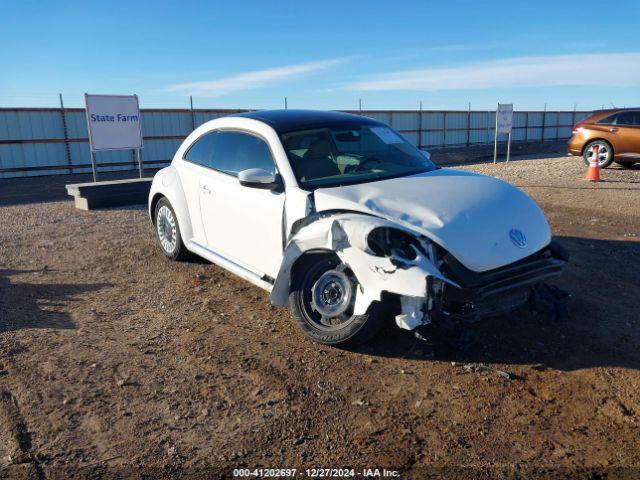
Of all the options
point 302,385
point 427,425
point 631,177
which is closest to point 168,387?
point 302,385

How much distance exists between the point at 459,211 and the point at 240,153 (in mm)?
2236

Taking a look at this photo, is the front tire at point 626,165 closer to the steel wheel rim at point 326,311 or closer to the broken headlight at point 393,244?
the broken headlight at point 393,244

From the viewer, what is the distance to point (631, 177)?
13.4m

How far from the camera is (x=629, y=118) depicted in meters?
14.3

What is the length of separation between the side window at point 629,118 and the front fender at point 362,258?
13.2 m

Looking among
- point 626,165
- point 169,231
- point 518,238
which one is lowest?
point 626,165

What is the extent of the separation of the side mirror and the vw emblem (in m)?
1.83

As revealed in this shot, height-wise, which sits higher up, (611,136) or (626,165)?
(611,136)

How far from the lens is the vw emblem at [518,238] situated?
12.7ft

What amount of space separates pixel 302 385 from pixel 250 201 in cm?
176

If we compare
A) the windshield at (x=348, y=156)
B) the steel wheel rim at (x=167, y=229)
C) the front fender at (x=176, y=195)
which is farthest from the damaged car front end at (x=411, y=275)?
the steel wheel rim at (x=167, y=229)

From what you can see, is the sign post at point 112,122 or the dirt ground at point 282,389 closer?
the dirt ground at point 282,389

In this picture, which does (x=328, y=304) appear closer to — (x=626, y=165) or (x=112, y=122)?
(x=112, y=122)

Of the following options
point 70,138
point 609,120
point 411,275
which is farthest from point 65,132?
point 411,275
